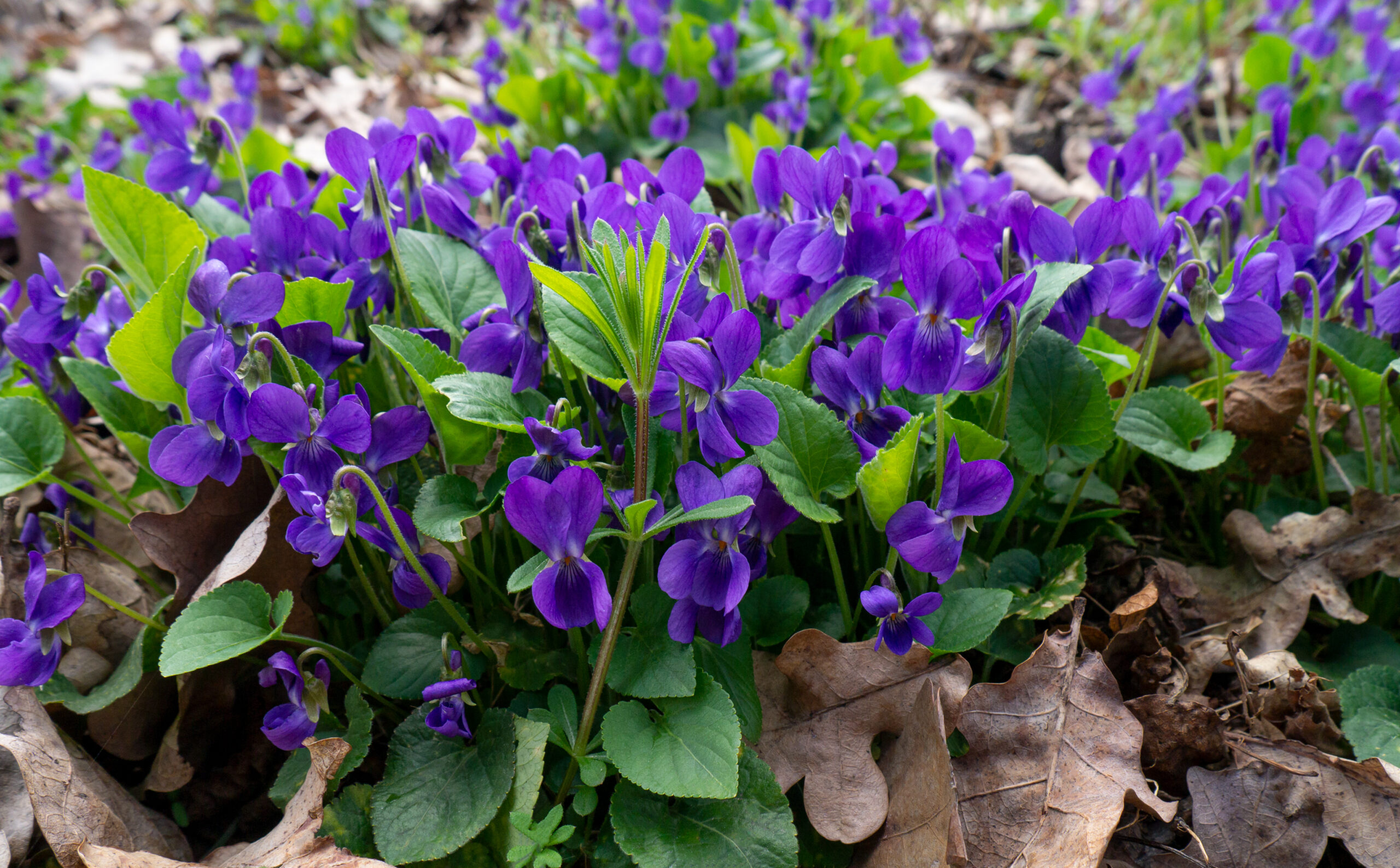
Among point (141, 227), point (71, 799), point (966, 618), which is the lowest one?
point (71, 799)

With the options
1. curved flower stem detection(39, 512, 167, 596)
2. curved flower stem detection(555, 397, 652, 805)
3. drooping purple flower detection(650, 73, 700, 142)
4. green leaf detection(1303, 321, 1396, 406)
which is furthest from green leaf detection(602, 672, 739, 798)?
drooping purple flower detection(650, 73, 700, 142)

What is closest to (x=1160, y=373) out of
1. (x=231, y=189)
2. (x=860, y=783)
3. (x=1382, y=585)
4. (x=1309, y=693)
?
(x=1382, y=585)

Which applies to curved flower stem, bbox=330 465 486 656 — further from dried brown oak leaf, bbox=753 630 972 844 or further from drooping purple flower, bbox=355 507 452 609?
dried brown oak leaf, bbox=753 630 972 844


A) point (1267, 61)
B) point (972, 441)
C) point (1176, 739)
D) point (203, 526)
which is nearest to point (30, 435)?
point (203, 526)

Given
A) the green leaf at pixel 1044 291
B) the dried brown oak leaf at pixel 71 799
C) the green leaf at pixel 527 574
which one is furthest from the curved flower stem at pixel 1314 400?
the dried brown oak leaf at pixel 71 799

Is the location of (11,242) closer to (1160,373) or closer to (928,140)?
(928,140)

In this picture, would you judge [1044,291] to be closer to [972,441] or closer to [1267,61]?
[972,441]
